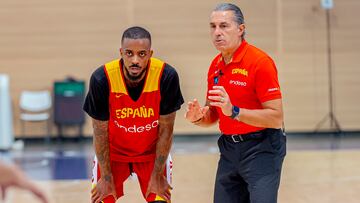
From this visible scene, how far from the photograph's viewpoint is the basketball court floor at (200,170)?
8375 millimetres

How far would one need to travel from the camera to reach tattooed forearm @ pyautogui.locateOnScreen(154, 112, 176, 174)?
17.1 ft

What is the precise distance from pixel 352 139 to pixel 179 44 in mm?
4005

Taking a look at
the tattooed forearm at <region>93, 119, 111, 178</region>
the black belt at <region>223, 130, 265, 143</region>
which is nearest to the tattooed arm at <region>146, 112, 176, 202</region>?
the tattooed forearm at <region>93, 119, 111, 178</region>

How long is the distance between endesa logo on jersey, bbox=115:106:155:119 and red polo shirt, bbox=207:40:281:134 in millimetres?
580

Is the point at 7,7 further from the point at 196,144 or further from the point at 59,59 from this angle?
the point at 196,144

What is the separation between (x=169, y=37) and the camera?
1355 cm

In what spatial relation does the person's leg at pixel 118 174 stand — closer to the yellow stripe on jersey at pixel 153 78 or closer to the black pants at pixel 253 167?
the yellow stripe on jersey at pixel 153 78

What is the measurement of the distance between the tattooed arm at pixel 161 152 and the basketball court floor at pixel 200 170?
295 centimetres

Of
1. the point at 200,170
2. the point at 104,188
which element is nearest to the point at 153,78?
the point at 104,188

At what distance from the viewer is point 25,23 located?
13.5 m

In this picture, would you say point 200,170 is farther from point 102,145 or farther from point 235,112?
point 235,112

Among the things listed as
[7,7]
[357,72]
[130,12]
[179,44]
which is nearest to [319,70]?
[357,72]

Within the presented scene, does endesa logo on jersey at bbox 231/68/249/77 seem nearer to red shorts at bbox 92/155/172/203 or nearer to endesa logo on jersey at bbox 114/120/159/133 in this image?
endesa logo on jersey at bbox 114/120/159/133

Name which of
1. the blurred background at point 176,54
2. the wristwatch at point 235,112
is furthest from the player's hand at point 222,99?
the blurred background at point 176,54
